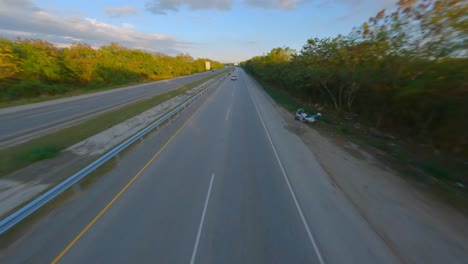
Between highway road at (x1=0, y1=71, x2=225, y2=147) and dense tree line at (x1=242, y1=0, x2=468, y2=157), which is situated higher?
dense tree line at (x1=242, y1=0, x2=468, y2=157)

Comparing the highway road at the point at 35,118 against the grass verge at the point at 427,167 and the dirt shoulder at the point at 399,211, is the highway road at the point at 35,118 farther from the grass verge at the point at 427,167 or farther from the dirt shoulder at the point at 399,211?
the grass verge at the point at 427,167

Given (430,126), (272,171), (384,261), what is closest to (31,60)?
(272,171)

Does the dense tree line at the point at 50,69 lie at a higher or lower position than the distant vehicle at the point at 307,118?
higher

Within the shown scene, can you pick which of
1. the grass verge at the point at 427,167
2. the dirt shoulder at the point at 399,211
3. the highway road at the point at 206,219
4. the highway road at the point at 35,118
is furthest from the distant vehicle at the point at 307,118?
the highway road at the point at 35,118

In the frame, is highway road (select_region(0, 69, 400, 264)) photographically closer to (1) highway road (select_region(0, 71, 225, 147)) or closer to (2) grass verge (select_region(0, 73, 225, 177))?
(2) grass verge (select_region(0, 73, 225, 177))

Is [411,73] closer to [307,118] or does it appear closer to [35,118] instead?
[307,118]

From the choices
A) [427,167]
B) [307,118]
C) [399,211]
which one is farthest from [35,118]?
[427,167]

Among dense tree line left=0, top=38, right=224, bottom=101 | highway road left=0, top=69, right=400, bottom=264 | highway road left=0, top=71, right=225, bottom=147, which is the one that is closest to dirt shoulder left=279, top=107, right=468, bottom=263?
highway road left=0, top=69, right=400, bottom=264
